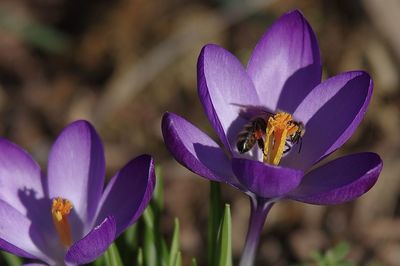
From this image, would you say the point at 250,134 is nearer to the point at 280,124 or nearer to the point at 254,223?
the point at 280,124

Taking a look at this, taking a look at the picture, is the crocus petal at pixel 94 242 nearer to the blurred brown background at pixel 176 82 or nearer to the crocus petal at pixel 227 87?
the crocus petal at pixel 227 87

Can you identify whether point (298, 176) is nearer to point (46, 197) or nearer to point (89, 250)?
point (89, 250)

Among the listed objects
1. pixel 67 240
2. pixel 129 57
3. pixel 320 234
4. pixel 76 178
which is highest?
pixel 129 57

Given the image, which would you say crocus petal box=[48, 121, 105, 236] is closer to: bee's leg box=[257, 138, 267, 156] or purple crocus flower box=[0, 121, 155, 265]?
purple crocus flower box=[0, 121, 155, 265]

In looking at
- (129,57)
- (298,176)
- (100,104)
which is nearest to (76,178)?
(298,176)

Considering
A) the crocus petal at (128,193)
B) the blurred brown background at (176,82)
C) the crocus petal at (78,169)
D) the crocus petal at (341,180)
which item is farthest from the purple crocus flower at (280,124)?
the blurred brown background at (176,82)

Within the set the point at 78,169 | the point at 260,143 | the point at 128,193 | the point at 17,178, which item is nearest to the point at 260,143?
the point at 260,143

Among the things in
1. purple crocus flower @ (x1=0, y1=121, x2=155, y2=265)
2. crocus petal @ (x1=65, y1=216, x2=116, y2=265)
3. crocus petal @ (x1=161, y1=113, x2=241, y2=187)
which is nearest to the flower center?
purple crocus flower @ (x1=0, y1=121, x2=155, y2=265)
